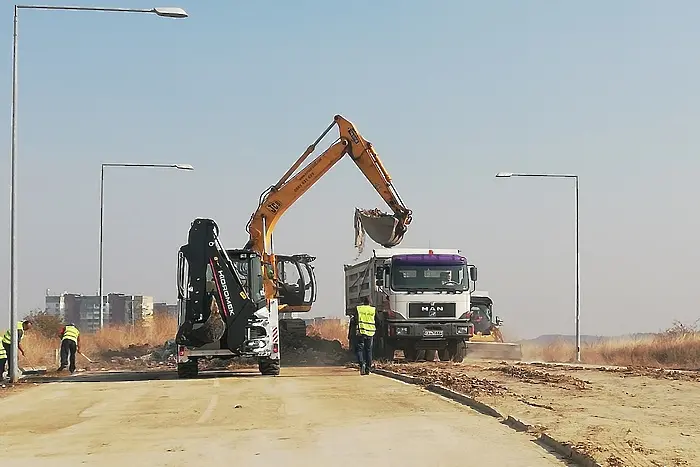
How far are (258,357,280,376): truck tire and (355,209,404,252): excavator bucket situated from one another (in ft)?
24.6

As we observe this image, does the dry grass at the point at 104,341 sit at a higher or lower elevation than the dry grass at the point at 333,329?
lower

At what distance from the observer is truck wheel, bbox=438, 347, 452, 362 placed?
3016 cm

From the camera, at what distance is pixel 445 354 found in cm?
3048

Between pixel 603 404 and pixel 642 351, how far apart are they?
68.2 feet

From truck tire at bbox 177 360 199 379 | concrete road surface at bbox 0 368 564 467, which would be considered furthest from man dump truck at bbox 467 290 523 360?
concrete road surface at bbox 0 368 564 467

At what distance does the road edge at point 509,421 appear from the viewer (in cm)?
1031

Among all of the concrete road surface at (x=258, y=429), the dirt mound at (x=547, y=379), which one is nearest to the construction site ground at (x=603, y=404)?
the dirt mound at (x=547, y=379)

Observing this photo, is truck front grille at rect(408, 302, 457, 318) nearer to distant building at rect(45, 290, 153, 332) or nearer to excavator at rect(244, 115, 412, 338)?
excavator at rect(244, 115, 412, 338)

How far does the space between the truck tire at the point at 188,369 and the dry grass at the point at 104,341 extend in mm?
12337

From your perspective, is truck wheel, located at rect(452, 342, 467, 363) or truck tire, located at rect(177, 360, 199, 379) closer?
truck tire, located at rect(177, 360, 199, 379)

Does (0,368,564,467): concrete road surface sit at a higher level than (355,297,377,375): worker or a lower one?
lower

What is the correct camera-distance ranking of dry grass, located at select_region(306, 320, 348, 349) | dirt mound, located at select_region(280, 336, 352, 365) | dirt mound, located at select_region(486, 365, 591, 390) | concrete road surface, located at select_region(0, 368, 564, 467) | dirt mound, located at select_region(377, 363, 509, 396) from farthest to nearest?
1. dry grass, located at select_region(306, 320, 348, 349)
2. dirt mound, located at select_region(280, 336, 352, 365)
3. dirt mound, located at select_region(486, 365, 591, 390)
4. dirt mound, located at select_region(377, 363, 509, 396)
5. concrete road surface, located at select_region(0, 368, 564, 467)

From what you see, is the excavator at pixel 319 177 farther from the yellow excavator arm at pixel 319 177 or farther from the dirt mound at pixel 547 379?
the dirt mound at pixel 547 379

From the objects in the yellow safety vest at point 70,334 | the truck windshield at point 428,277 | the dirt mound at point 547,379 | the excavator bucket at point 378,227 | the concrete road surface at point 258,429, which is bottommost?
the concrete road surface at point 258,429
